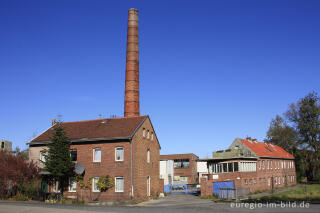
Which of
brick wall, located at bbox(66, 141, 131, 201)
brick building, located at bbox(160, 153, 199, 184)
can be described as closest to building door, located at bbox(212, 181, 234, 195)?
brick wall, located at bbox(66, 141, 131, 201)

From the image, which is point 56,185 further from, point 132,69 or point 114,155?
point 132,69

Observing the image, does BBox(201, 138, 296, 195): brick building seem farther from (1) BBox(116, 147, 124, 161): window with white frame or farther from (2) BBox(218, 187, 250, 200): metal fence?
(1) BBox(116, 147, 124, 161): window with white frame

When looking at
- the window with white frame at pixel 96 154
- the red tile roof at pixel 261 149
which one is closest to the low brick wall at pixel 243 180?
the red tile roof at pixel 261 149

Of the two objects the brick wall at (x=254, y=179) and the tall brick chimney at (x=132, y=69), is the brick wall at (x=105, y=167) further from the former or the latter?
the brick wall at (x=254, y=179)

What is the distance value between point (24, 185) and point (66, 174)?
3923 millimetres

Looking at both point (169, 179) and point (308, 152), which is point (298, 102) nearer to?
point (308, 152)

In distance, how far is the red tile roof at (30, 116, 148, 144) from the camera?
3162 cm

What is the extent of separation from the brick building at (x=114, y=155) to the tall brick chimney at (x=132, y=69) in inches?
186

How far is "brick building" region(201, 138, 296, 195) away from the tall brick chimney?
11324mm

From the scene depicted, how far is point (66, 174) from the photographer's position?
3136 cm

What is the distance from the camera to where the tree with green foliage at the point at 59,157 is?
98.1 ft

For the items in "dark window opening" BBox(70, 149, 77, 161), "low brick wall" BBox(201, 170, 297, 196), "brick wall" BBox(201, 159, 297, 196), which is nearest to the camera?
"dark window opening" BBox(70, 149, 77, 161)

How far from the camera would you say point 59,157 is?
98.8 feet

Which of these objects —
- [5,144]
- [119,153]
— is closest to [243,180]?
[119,153]
